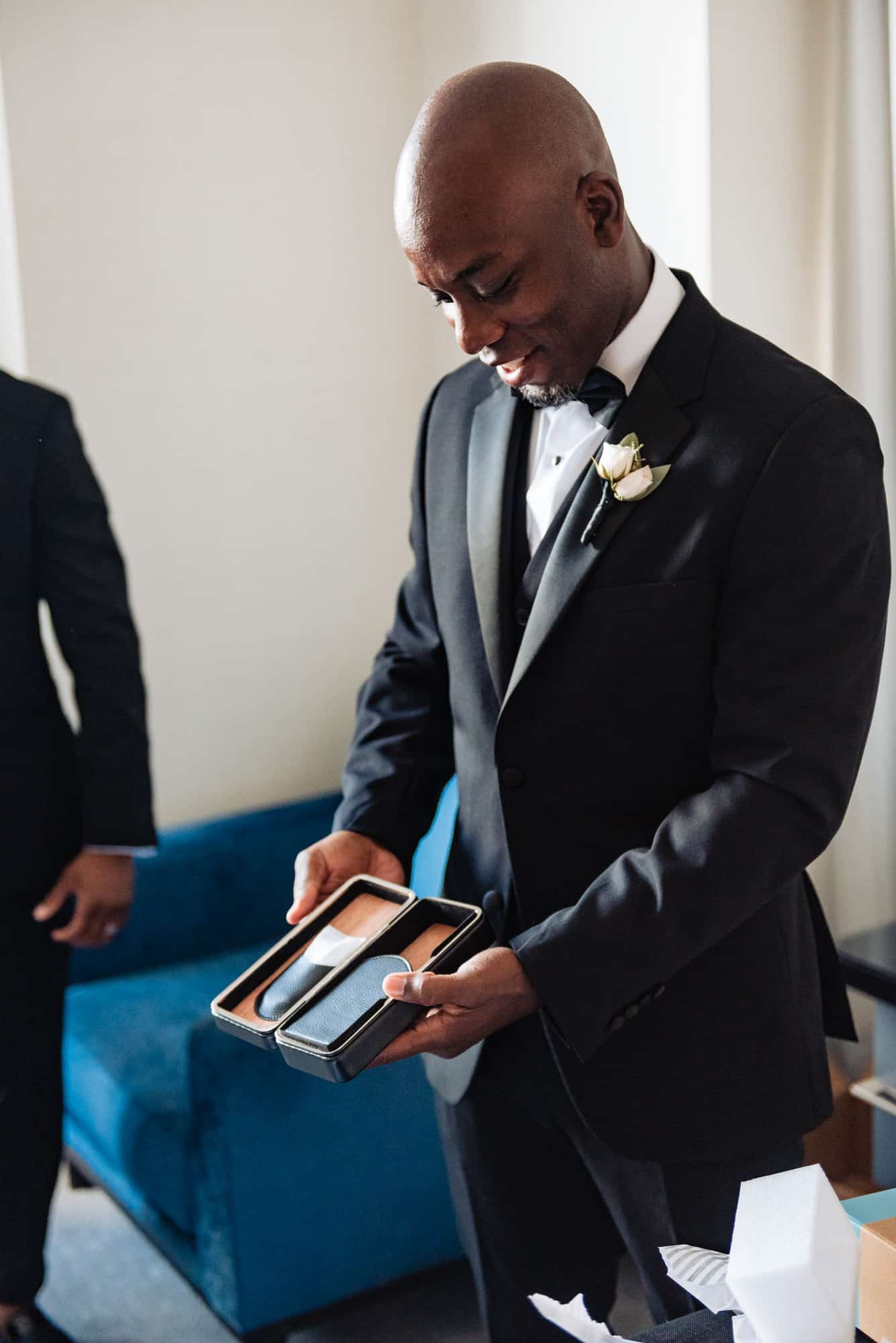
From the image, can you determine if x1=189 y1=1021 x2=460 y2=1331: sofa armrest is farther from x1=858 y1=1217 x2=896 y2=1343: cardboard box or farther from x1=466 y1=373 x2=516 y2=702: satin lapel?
x1=858 y1=1217 x2=896 y2=1343: cardboard box

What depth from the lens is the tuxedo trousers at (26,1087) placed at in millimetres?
2217

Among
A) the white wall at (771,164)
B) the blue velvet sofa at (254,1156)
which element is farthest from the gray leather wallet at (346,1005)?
the white wall at (771,164)

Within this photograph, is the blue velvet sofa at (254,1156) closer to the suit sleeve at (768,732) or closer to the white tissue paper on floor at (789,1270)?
the suit sleeve at (768,732)

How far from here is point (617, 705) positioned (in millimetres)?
1315

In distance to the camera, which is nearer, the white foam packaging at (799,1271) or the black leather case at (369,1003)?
the white foam packaging at (799,1271)

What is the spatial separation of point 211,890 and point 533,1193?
170 centimetres

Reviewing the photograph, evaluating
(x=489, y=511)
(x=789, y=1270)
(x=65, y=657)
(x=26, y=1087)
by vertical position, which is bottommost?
(x=26, y=1087)

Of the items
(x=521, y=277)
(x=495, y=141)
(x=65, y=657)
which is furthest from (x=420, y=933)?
(x=65, y=657)

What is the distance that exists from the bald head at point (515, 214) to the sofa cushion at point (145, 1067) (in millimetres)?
1446

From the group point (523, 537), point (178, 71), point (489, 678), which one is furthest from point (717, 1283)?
point (178, 71)

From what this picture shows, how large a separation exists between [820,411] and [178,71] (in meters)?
2.31

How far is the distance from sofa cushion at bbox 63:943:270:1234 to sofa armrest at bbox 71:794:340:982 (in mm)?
51

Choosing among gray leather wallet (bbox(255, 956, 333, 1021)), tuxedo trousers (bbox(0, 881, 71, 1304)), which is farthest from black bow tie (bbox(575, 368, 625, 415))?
tuxedo trousers (bbox(0, 881, 71, 1304))

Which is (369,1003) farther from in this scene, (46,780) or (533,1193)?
(46,780)
